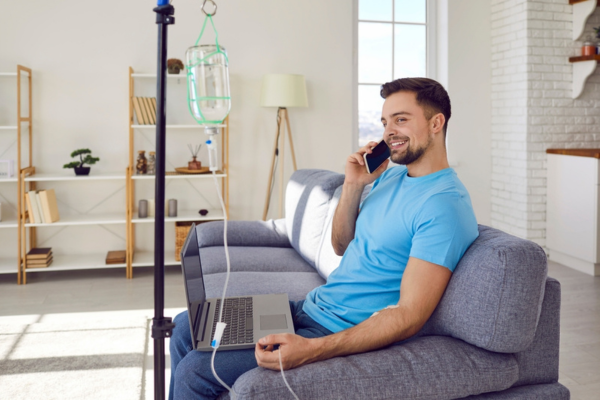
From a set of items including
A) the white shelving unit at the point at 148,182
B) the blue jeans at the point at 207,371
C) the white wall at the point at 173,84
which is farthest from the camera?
the white wall at the point at 173,84

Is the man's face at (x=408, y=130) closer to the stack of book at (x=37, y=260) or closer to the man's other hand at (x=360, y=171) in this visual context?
the man's other hand at (x=360, y=171)

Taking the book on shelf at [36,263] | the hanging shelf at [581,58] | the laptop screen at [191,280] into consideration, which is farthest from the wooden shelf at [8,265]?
the hanging shelf at [581,58]

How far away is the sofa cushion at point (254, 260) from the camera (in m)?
2.97

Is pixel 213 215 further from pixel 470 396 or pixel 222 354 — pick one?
pixel 470 396

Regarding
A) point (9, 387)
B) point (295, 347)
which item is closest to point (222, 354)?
point (295, 347)

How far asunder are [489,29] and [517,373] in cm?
447

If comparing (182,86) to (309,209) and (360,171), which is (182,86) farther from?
(360,171)

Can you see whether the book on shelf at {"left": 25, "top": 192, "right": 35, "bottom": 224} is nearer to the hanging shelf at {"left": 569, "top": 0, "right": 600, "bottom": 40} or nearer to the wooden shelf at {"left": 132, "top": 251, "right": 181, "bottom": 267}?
the wooden shelf at {"left": 132, "top": 251, "right": 181, "bottom": 267}

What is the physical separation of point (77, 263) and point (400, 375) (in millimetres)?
3574

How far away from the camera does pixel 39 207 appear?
13.8ft

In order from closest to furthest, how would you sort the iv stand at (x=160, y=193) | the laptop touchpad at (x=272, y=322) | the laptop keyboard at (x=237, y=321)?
the iv stand at (x=160, y=193) → the laptop keyboard at (x=237, y=321) → the laptop touchpad at (x=272, y=322)

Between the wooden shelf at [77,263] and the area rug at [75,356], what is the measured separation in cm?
84

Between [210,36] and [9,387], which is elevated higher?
[210,36]

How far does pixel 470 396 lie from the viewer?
1429mm
